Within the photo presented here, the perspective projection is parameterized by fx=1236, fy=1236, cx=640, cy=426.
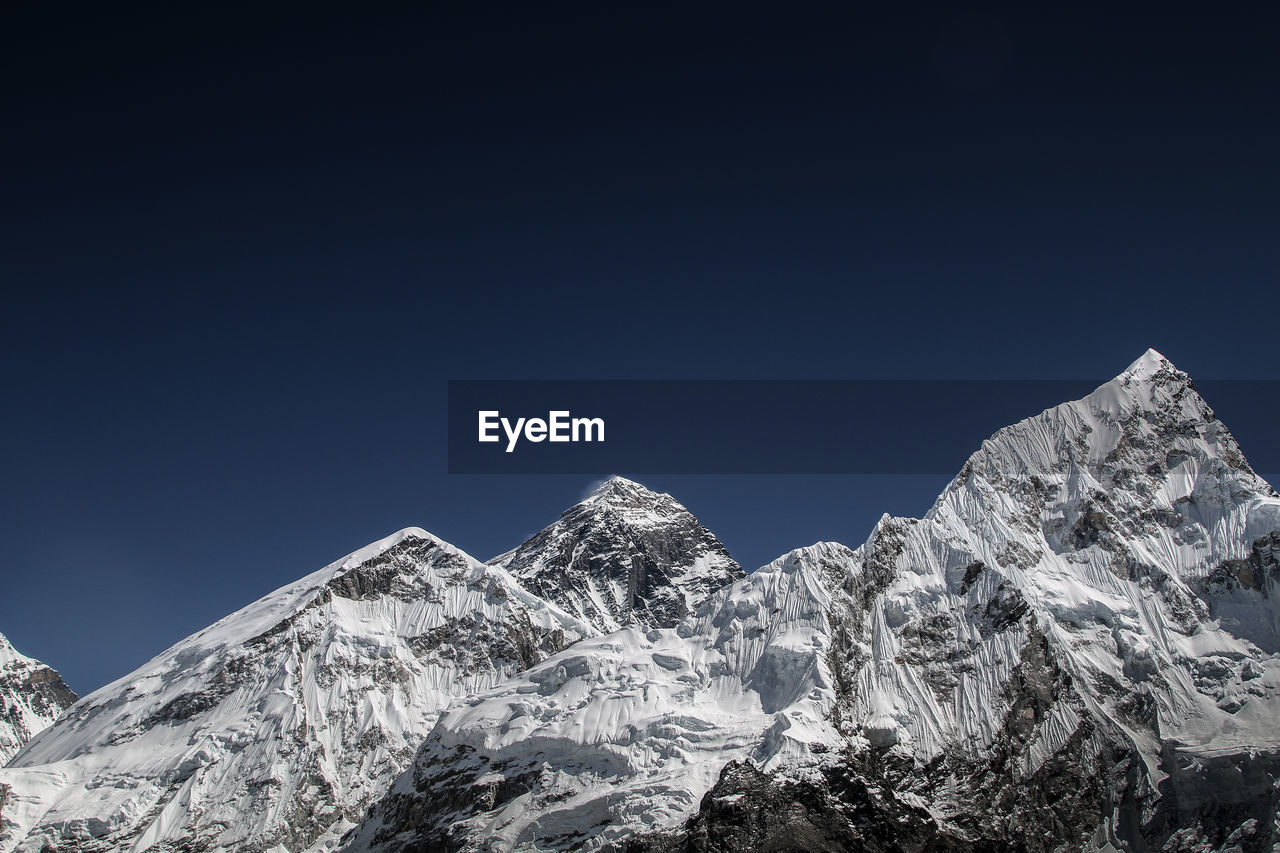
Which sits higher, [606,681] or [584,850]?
[606,681]

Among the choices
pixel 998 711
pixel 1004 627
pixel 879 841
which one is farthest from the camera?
pixel 1004 627

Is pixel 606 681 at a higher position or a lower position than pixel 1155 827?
higher

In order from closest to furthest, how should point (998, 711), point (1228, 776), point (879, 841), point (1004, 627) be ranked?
point (879, 841) < point (1228, 776) < point (998, 711) < point (1004, 627)

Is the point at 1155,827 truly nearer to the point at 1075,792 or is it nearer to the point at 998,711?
the point at 1075,792

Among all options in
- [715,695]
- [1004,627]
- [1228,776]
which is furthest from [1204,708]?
[715,695]

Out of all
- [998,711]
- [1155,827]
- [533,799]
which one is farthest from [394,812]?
[1155,827]

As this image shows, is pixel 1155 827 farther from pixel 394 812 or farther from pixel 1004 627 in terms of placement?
pixel 394 812

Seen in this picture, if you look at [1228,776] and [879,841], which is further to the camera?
[1228,776]

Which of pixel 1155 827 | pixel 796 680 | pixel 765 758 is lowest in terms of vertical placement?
pixel 1155 827

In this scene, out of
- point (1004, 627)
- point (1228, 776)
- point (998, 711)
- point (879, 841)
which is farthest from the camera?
point (1004, 627)
